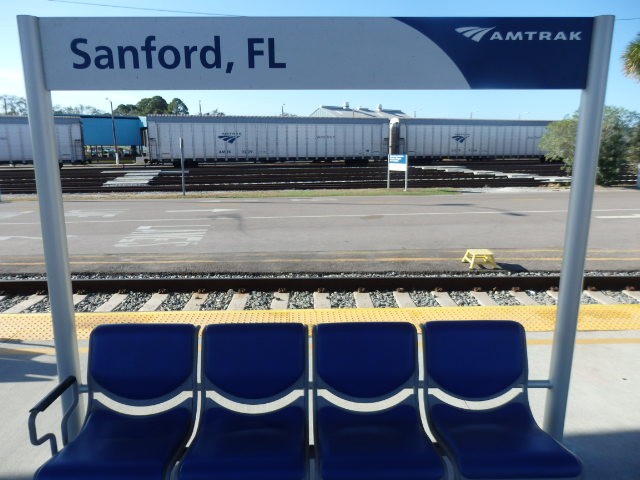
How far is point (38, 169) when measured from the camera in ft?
9.87

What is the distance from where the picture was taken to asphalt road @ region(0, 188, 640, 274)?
9.08 metres

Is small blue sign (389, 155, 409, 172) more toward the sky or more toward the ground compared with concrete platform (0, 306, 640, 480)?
more toward the sky

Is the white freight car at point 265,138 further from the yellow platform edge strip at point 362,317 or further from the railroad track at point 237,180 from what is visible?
the yellow platform edge strip at point 362,317

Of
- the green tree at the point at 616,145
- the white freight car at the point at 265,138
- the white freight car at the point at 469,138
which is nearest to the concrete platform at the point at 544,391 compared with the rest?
the green tree at the point at 616,145

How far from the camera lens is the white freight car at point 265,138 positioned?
31.9 m

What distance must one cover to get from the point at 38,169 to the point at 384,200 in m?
17.0

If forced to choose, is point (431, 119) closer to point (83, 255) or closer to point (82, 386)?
point (83, 255)

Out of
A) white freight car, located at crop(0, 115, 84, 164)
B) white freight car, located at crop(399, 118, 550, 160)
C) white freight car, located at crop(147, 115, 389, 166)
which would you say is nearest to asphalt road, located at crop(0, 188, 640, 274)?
white freight car, located at crop(147, 115, 389, 166)

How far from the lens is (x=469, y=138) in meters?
38.7

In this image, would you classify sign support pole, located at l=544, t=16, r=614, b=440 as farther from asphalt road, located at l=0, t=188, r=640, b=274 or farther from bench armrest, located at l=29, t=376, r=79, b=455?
asphalt road, located at l=0, t=188, r=640, b=274

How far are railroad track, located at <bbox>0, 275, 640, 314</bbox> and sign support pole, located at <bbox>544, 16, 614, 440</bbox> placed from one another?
3372mm

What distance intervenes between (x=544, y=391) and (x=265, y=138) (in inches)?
1233

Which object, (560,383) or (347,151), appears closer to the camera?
(560,383)

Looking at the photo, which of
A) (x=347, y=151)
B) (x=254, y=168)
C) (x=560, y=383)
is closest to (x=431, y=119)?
(x=347, y=151)
